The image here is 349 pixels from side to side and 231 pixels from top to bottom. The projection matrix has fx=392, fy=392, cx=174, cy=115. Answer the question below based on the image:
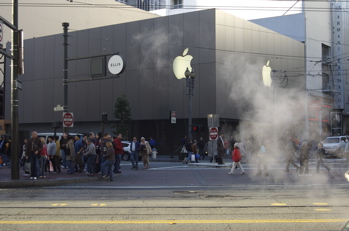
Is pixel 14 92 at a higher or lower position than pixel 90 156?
higher

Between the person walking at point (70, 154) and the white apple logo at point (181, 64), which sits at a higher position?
the white apple logo at point (181, 64)

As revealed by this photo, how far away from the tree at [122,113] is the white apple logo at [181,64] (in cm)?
521

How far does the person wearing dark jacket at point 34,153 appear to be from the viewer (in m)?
14.0

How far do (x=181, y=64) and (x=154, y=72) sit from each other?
281 cm

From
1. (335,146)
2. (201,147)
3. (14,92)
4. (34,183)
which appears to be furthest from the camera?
(201,147)

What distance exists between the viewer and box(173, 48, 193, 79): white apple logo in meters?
33.2

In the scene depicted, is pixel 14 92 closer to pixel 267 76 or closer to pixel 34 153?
pixel 34 153

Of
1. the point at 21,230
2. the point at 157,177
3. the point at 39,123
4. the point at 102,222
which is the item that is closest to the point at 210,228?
the point at 102,222

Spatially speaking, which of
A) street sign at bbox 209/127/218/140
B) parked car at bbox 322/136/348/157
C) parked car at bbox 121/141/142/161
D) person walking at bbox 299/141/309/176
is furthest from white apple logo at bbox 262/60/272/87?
parked car at bbox 121/141/142/161

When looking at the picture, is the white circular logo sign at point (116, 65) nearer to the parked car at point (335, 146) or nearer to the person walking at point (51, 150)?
the person walking at point (51, 150)

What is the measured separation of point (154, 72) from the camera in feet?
114

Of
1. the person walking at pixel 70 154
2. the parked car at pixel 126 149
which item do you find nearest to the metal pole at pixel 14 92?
the person walking at pixel 70 154

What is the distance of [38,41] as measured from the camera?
41594 mm

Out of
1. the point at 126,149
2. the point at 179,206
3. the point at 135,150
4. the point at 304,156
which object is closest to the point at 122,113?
the point at 126,149
